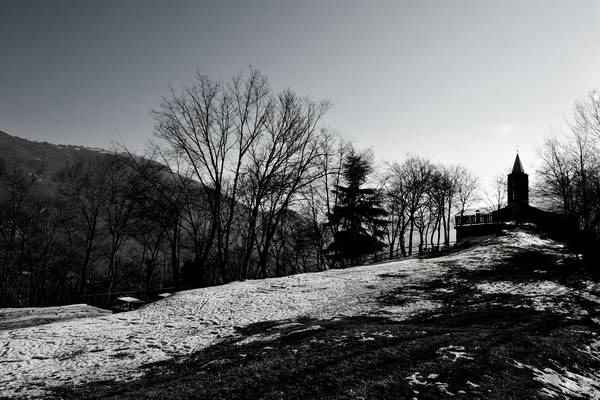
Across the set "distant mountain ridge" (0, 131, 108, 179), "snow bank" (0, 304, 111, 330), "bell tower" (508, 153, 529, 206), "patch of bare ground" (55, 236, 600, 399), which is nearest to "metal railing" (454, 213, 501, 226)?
"bell tower" (508, 153, 529, 206)

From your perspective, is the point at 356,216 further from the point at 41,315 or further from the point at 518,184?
the point at 41,315

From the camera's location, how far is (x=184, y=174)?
88.1 feet

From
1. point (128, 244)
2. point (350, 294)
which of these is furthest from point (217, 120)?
point (128, 244)

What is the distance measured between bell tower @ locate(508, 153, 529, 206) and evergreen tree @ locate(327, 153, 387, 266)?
15.6 m

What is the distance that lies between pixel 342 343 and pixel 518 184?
121 feet

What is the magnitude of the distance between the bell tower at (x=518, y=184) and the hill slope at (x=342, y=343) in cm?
2185

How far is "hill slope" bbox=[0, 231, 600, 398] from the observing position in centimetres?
664

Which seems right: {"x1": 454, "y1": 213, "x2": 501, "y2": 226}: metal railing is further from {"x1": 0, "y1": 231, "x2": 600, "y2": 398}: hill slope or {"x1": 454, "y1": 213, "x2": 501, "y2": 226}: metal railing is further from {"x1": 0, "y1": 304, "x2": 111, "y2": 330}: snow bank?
{"x1": 0, "y1": 304, "x2": 111, "y2": 330}: snow bank

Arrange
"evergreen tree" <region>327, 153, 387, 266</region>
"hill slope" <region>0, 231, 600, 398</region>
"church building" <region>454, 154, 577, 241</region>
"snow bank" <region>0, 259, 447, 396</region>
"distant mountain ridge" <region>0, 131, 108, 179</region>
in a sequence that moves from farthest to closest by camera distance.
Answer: "distant mountain ridge" <region>0, 131, 108, 179</region>, "evergreen tree" <region>327, 153, 387, 266</region>, "church building" <region>454, 154, 577, 241</region>, "snow bank" <region>0, 259, 447, 396</region>, "hill slope" <region>0, 231, 600, 398</region>

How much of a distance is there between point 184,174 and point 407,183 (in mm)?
26933

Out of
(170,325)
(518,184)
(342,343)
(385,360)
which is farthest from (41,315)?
(518,184)

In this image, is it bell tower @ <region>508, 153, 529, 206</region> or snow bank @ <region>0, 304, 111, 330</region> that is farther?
bell tower @ <region>508, 153, 529, 206</region>

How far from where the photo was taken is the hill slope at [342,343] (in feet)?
21.8

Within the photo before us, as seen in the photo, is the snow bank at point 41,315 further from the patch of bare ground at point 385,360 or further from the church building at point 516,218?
the church building at point 516,218
